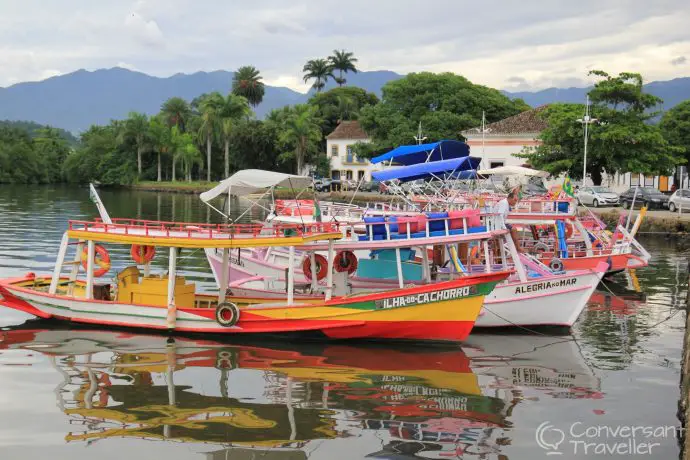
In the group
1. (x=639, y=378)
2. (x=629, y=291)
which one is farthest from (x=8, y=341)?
(x=629, y=291)

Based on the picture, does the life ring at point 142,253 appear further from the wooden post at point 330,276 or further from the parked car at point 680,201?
the parked car at point 680,201

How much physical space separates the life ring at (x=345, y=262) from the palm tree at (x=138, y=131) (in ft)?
272

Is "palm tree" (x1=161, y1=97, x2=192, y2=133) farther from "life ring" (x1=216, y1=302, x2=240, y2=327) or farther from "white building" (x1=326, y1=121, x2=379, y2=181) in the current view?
"life ring" (x1=216, y1=302, x2=240, y2=327)

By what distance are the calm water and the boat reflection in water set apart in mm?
37

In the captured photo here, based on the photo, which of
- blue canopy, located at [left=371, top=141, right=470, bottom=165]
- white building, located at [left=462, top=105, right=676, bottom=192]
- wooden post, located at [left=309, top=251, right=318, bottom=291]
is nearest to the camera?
wooden post, located at [left=309, top=251, right=318, bottom=291]

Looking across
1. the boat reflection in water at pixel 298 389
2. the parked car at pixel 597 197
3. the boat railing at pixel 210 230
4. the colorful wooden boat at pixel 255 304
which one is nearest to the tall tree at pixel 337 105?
the parked car at pixel 597 197

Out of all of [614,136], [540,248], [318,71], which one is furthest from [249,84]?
[540,248]

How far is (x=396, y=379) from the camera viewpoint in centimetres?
1465

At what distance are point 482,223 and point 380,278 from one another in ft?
10.6

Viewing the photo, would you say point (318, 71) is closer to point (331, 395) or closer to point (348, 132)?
point (348, 132)

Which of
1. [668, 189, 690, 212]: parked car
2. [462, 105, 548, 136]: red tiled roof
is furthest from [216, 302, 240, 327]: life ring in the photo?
[462, 105, 548, 136]: red tiled roof

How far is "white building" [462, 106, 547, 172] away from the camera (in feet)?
212

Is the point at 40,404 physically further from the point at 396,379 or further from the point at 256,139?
the point at 256,139

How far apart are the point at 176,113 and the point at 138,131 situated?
11.8 m
